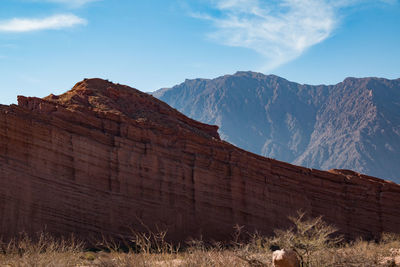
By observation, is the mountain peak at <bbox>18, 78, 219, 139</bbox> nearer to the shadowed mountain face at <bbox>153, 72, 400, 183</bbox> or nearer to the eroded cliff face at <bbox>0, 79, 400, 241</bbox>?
the eroded cliff face at <bbox>0, 79, 400, 241</bbox>

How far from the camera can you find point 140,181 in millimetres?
25891

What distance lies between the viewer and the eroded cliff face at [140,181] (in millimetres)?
23406

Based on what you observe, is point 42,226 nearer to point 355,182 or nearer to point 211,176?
point 211,176

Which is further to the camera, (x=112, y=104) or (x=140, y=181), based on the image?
(x=112, y=104)

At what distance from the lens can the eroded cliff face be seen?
76.8 feet

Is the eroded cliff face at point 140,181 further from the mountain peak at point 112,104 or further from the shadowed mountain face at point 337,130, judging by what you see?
the shadowed mountain face at point 337,130

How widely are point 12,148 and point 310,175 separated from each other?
767 inches

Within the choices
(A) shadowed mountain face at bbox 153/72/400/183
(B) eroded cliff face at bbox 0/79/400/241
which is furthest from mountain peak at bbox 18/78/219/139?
(A) shadowed mountain face at bbox 153/72/400/183

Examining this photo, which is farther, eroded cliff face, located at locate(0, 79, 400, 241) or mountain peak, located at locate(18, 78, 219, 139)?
mountain peak, located at locate(18, 78, 219, 139)

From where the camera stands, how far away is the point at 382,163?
469 feet

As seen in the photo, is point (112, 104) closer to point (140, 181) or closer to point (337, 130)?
point (140, 181)

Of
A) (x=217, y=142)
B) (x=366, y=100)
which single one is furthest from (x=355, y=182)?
(x=366, y=100)

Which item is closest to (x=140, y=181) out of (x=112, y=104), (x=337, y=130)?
(x=112, y=104)

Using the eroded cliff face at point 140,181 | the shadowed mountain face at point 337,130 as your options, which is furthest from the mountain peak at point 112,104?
the shadowed mountain face at point 337,130
